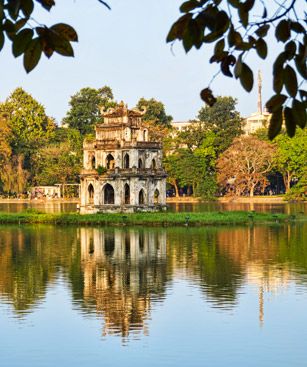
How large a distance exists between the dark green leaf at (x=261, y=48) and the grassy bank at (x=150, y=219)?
130 ft

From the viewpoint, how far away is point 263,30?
4.20 m

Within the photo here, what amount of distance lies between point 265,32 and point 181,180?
259 ft

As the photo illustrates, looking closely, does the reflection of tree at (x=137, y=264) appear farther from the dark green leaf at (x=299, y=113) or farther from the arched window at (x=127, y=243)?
the dark green leaf at (x=299, y=113)

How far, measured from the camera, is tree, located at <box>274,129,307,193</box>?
7525cm

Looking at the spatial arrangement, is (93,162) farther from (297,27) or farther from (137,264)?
(297,27)

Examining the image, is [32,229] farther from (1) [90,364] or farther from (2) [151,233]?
(1) [90,364]

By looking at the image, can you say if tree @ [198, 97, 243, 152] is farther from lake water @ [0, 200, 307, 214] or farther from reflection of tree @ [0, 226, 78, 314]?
reflection of tree @ [0, 226, 78, 314]

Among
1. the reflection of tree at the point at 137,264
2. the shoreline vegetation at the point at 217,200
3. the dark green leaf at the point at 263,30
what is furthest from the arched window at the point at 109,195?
the dark green leaf at the point at 263,30

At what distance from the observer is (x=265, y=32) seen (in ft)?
13.7

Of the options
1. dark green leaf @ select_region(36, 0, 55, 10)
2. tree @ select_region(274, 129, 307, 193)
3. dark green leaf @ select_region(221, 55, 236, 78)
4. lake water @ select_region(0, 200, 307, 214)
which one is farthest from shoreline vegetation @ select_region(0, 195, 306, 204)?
dark green leaf @ select_region(36, 0, 55, 10)

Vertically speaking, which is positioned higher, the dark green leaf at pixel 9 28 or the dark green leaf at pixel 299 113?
the dark green leaf at pixel 9 28

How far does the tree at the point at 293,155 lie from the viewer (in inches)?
2963

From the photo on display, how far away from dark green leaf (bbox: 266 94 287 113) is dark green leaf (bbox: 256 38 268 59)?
0.27 metres

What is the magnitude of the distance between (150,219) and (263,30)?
40.6 m
